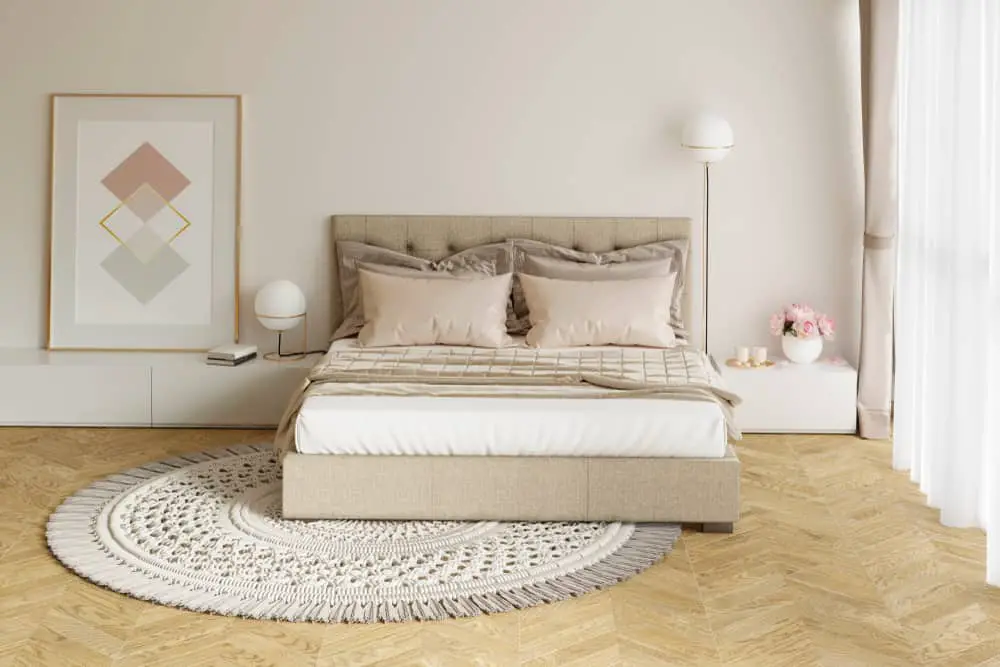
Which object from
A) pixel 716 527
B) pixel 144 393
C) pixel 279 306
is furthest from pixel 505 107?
pixel 716 527

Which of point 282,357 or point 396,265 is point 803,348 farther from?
point 282,357

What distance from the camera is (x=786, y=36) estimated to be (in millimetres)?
5754

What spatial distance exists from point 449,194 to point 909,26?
218 cm

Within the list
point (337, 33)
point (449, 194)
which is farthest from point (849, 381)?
point (337, 33)

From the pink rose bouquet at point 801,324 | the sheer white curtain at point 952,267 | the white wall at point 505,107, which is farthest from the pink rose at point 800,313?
the sheer white curtain at point 952,267

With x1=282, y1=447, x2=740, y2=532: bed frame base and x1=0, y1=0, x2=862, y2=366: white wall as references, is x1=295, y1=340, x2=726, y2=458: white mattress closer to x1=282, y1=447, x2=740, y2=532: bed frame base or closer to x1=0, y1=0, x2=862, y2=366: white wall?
x1=282, y1=447, x2=740, y2=532: bed frame base

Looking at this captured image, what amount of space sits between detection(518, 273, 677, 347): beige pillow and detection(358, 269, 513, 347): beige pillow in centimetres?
20

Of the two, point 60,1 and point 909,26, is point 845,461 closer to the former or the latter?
point 909,26

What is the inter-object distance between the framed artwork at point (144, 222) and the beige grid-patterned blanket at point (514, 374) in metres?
1.10

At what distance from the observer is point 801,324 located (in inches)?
222

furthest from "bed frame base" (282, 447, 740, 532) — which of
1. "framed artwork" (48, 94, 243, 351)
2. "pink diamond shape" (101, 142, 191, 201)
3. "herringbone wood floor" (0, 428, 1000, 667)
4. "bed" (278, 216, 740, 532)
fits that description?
"pink diamond shape" (101, 142, 191, 201)

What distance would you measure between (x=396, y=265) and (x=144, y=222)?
1265 millimetres

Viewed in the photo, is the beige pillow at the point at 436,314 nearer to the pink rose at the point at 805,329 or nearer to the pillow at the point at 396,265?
the pillow at the point at 396,265

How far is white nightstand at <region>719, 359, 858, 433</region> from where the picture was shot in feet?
18.3
